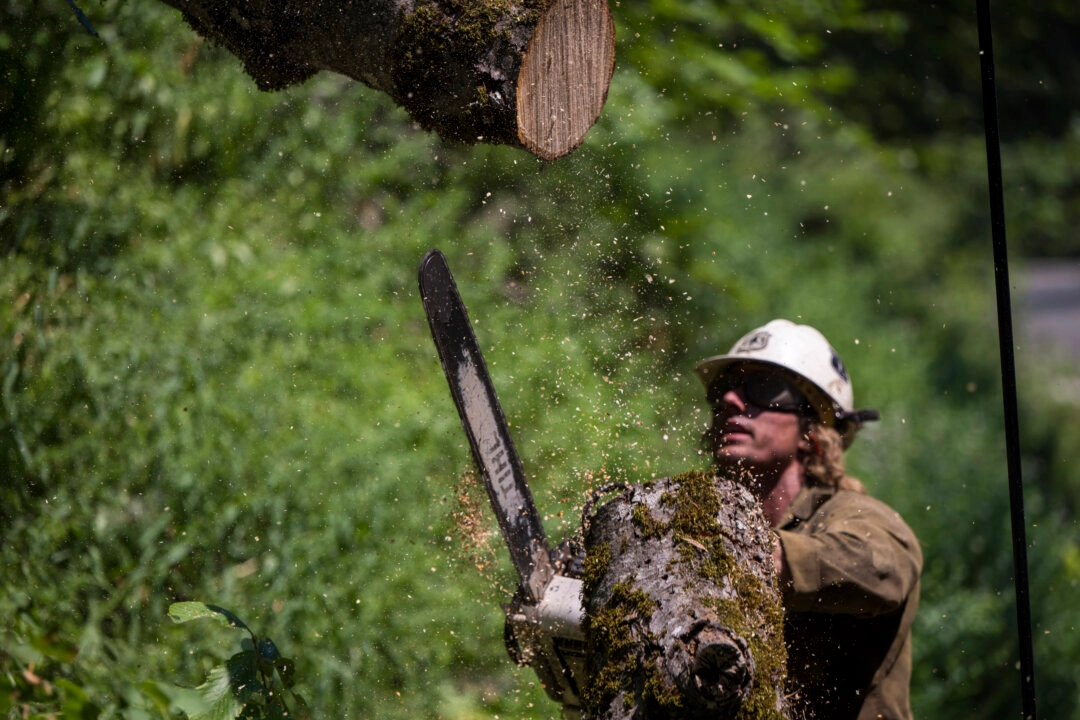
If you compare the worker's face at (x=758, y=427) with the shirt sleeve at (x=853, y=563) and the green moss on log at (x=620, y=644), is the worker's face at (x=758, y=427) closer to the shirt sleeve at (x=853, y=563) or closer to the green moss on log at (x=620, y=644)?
the shirt sleeve at (x=853, y=563)

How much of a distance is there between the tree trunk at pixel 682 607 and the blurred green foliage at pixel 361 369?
87cm

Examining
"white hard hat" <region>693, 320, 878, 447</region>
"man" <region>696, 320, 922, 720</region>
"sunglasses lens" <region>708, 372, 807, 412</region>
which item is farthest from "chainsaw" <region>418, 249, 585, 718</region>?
"white hard hat" <region>693, 320, 878, 447</region>

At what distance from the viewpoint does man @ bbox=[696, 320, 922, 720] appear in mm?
1942

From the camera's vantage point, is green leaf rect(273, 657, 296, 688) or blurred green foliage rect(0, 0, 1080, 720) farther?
blurred green foliage rect(0, 0, 1080, 720)

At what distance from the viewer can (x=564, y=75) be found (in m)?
1.75

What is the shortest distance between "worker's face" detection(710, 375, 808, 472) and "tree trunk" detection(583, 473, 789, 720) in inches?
31.0

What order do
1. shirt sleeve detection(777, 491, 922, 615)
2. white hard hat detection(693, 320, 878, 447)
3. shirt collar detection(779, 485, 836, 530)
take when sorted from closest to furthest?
1. shirt sleeve detection(777, 491, 922, 615)
2. shirt collar detection(779, 485, 836, 530)
3. white hard hat detection(693, 320, 878, 447)

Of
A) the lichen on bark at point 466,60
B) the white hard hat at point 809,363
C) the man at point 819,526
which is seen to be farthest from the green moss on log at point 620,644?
the white hard hat at point 809,363

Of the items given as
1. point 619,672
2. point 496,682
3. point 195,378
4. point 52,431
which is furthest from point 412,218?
point 619,672

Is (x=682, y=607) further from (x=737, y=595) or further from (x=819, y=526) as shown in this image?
(x=819, y=526)

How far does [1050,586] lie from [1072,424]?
228cm

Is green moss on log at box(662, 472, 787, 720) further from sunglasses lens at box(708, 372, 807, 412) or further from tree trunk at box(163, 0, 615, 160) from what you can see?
sunglasses lens at box(708, 372, 807, 412)

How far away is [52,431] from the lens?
11.9 feet

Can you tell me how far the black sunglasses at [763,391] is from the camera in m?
2.59
